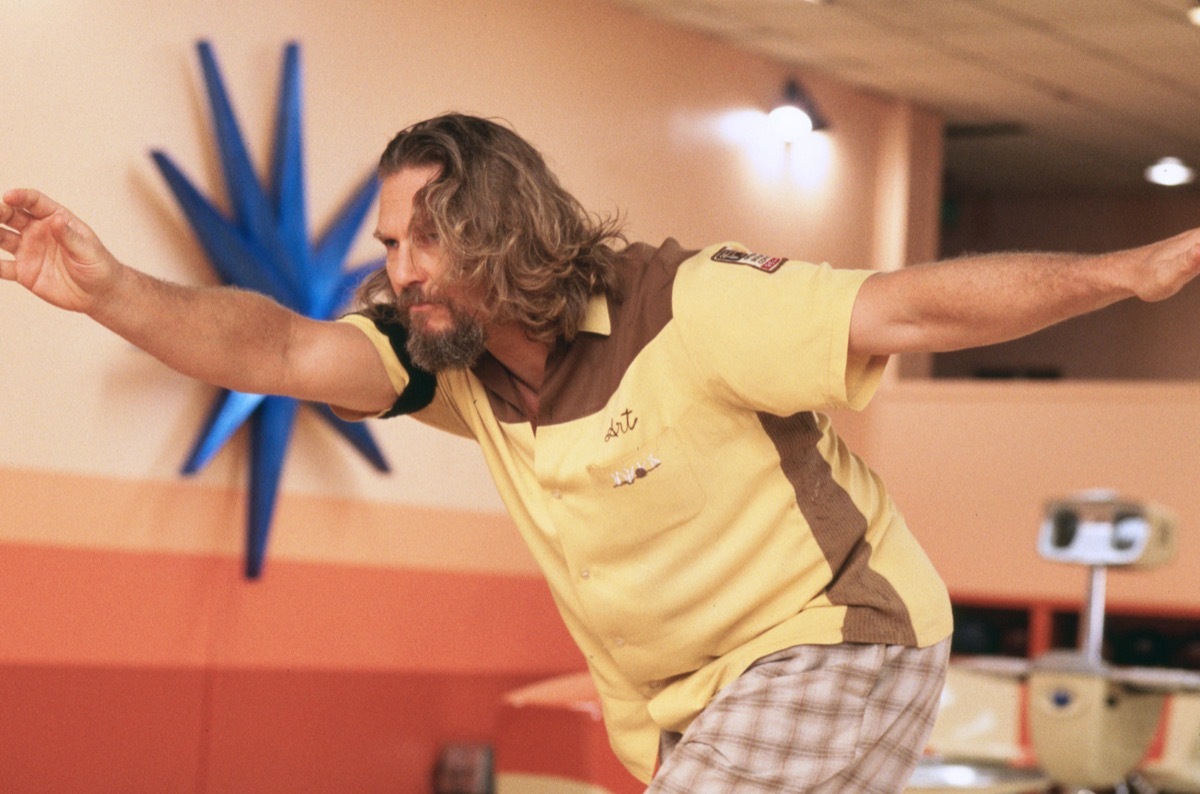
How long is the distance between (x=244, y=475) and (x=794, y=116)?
10.4ft

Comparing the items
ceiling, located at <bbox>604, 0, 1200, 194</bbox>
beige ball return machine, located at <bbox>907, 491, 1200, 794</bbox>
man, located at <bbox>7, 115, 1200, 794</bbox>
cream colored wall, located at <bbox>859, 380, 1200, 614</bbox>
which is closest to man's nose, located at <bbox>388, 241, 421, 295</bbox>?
man, located at <bbox>7, 115, 1200, 794</bbox>

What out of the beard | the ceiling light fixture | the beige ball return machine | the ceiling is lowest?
the beige ball return machine

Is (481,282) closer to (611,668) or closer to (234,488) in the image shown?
(611,668)

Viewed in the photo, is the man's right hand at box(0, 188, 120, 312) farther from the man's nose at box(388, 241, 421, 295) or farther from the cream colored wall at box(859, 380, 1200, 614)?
the cream colored wall at box(859, 380, 1200, 614)

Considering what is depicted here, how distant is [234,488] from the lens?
447cm

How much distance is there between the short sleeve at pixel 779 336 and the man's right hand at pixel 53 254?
29.3 inches

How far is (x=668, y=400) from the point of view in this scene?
1.99 meters

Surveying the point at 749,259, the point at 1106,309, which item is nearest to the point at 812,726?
the point at 749,259

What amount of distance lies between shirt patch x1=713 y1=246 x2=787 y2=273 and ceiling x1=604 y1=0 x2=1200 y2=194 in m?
3.95

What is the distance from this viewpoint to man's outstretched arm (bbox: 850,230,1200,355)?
1617mm

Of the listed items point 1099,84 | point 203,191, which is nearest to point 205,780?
point 203,191

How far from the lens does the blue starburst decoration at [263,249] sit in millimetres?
4297

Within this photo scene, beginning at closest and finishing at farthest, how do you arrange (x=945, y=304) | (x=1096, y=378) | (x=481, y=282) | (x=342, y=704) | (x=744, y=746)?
(x=945, y=304)
(x=744, y=746)
(x=481, y=282)
(x=342, y=704)
(x=1096, y=378)

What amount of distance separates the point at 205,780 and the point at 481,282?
2.74 m
